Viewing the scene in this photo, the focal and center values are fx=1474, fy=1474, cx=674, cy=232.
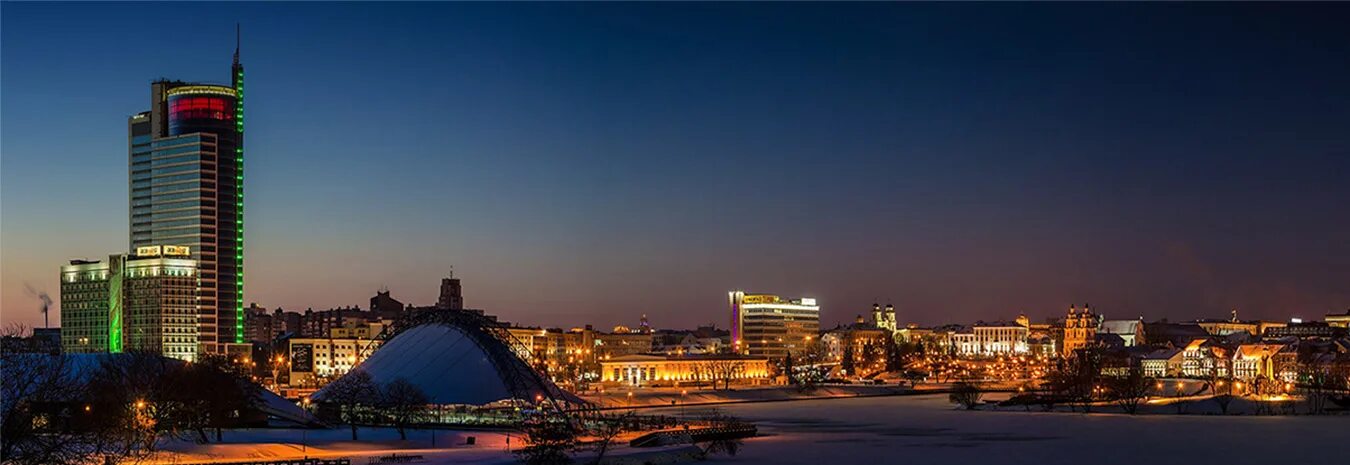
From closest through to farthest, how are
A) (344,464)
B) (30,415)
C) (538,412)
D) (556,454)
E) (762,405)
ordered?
(30,415) → (344,464) → (556,454) → (538,412) → (762,405)

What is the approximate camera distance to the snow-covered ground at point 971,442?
58.7 meters

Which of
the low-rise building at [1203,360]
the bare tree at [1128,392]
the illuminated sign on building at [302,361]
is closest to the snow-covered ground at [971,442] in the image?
the bare tree at [1128,392]

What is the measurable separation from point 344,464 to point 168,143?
119537 mm

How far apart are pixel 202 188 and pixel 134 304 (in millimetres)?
14989

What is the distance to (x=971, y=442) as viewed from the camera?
71125 mm

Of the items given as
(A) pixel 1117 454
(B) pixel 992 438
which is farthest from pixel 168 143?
(A) pixel 1117 454

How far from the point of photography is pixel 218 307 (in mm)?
160250

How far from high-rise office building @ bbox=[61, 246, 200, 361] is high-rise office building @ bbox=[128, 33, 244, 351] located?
5.34ft

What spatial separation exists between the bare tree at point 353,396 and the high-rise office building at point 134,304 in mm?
77460

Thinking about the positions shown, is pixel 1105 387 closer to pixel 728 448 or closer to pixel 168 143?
pixel 728 448

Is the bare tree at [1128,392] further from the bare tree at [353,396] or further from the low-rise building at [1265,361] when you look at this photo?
the bare tree at [353,396]

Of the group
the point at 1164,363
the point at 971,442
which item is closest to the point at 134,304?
the point at 971,442

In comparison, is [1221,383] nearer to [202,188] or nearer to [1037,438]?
[1037,438]

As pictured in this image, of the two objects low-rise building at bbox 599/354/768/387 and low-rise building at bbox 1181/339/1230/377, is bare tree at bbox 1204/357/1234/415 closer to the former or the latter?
low-rise building at bbox 1181/339/1230/377
